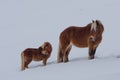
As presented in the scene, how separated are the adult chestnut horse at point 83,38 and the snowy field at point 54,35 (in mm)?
190

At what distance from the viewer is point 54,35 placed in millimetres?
11625

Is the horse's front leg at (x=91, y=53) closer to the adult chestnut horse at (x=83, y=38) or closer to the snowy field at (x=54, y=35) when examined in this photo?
the adult chestnut horse at (x=83, y=38)

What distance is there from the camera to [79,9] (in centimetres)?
1547

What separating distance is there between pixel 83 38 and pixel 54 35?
3931mm

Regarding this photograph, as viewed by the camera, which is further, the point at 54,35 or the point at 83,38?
the point at 54,35

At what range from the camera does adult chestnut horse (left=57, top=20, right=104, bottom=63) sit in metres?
7.58

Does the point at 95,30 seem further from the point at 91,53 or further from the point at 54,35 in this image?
the point at 54,35

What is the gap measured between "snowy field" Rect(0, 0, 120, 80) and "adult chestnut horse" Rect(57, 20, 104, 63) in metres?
0.19

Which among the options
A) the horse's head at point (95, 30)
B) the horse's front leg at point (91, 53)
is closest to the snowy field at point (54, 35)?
the horse's front leg at point (91, 53)

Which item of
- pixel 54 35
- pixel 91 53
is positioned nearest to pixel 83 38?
pixel 91 53

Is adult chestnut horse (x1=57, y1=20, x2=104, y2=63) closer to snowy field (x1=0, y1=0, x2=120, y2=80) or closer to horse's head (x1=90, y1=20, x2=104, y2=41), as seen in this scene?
horse's head (x1=90, y1=20, x2=104, y2=41)

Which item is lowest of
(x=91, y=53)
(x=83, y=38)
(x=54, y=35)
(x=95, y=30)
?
(x=54, y=35)

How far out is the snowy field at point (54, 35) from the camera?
23.3 ft

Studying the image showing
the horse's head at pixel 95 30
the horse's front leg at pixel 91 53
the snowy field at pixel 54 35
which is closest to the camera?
the snowy field at pixel 54 35
